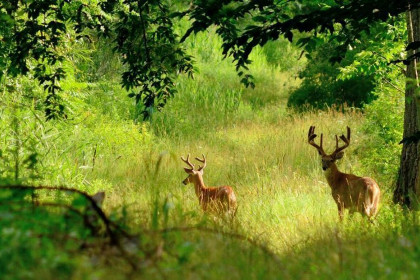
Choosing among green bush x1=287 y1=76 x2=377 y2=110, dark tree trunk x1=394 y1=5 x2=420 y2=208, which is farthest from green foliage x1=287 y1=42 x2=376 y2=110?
dark tree trunk x1=394 y1=5 x2=420 y2=208

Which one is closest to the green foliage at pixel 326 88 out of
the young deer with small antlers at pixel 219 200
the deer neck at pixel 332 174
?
the deer neck at pixel 332 174

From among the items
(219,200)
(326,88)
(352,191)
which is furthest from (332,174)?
(326,88)

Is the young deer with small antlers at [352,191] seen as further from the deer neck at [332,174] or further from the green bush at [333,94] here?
the green bush at [333,94]

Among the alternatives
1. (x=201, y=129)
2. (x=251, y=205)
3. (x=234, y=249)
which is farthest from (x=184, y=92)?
(x=234, y=249)

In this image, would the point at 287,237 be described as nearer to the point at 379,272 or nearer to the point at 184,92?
the point at 379,272

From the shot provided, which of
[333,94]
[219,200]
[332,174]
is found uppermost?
[333,94]

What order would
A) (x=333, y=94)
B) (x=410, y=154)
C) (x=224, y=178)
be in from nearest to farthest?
(x=410, y=154), (x=224, y=178), (x=333, y=94)

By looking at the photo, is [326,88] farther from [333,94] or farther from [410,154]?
[410,154]

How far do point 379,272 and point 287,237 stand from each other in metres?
2.59

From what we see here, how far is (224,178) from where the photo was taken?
12.5 metres

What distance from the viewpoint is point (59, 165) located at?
9.59 m

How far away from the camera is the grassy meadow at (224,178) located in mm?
3875

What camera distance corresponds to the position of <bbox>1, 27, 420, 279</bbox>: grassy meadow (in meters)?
3.88

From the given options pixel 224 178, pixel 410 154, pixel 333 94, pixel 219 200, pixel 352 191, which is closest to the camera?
pixel 352 191
